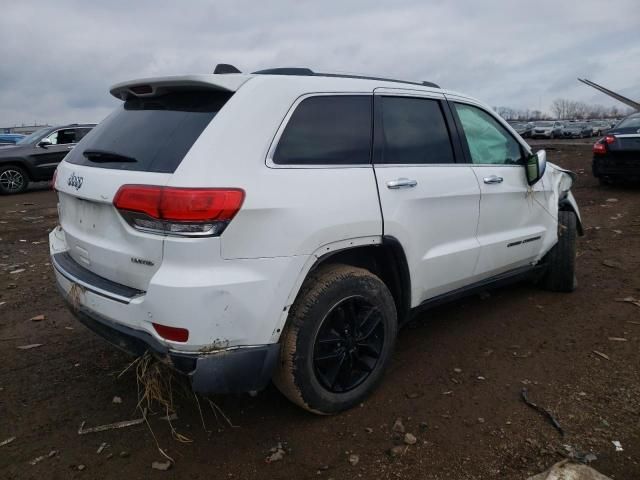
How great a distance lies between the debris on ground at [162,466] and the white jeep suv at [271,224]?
0.52 m

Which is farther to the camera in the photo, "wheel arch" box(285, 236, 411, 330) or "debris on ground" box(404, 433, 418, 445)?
"wheel arch" box(285, 236, 411, 330)

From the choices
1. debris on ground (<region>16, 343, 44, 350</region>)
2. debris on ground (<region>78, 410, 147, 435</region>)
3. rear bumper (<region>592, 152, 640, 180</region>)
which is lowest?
debris on ground (<region>78, 410, 147, 435</region>)

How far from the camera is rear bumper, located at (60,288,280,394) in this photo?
2.32 m

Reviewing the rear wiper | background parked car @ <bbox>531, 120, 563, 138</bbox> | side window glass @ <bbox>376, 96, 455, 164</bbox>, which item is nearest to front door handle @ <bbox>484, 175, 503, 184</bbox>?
side window glass @ <bbox>376, 96, 455, 164</bbox>

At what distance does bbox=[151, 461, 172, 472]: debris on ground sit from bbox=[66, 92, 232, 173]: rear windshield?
1411 mm

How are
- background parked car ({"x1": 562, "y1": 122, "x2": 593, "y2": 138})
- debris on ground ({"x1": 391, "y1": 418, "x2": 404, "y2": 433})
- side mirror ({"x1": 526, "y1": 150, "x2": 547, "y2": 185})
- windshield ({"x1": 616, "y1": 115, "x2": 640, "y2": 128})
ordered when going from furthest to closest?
background parked car ({"x1": 562, "y1": 122, "x2": 593, "y2": 138}), windshield ({"x1": 616, "y1": 115, "x2": 640, "y2": 128}), side mirror ({"x1": 526, "y1": 150, "x2": 547, "y2": 185}), debris on ground ({"x1": 391, "y1": 418, "x2": 404, "y2": 433})

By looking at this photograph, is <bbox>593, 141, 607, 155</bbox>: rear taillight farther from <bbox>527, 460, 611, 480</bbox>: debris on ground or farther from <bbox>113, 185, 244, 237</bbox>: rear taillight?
<bbox>113, 185, 244, 237</bbox>: rear taillight

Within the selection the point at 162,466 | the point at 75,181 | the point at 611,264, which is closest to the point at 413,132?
the point at 75,181

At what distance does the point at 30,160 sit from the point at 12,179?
603 mm

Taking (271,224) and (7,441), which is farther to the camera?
(7,441)

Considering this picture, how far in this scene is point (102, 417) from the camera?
9.67ft

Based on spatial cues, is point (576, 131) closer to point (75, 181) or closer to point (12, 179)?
point (12, 179)

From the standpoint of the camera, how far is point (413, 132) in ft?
10.7

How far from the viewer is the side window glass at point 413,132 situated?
3.09m
